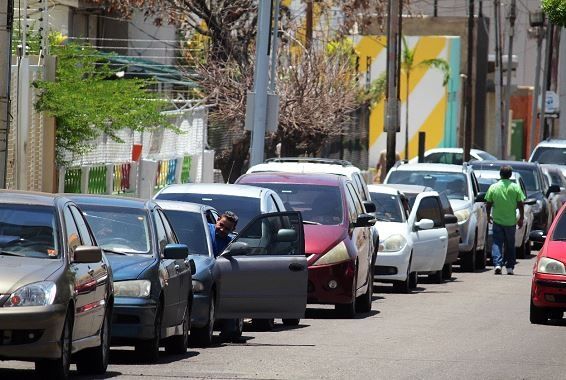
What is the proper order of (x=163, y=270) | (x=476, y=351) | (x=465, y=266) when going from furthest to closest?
(x=465, y=266) < (x=476, y=351) < (x=163, y=270)

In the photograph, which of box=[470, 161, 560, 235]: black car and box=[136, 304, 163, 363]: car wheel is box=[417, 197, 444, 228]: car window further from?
box=[136, 304, 163, 363]: car wheel

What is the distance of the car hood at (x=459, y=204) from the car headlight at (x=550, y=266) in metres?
11.0

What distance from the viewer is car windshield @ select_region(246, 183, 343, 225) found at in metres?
19.5

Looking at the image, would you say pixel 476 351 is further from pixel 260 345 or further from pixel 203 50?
pixel 203 50

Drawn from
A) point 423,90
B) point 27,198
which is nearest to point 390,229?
point 27,198

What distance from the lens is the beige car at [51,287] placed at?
413 inches

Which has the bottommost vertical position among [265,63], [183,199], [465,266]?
[465,266]

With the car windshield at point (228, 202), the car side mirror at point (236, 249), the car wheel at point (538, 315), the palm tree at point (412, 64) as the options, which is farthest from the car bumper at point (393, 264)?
the palm tree at point (412, 64)

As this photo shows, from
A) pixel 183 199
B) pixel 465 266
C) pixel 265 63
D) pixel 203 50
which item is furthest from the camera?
pixel 203 50

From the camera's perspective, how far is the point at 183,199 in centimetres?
1797

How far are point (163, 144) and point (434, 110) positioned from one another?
37884 millimetres

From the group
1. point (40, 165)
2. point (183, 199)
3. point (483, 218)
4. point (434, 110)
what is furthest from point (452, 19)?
point (183, 199)

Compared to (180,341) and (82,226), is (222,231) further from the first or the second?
(82,226)

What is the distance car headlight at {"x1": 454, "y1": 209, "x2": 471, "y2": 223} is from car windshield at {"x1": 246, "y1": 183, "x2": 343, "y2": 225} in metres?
8.82
